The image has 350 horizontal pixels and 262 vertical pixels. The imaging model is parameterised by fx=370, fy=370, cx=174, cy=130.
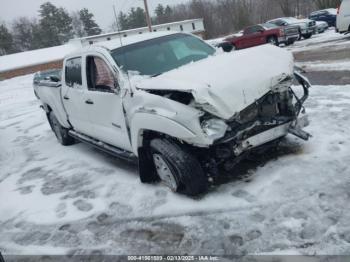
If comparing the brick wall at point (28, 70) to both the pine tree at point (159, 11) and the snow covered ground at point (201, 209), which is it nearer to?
the snow covered ground at point (201, 209)

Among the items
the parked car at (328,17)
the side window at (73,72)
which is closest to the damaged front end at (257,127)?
the side window at (73,72)

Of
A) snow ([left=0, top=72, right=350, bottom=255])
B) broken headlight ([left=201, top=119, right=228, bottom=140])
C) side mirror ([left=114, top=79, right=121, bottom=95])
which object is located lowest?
snow ([left=0, top=72, right=350, bottom=255])

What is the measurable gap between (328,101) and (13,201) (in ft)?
18.4

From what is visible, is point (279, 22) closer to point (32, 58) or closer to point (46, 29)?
point (32, 58)

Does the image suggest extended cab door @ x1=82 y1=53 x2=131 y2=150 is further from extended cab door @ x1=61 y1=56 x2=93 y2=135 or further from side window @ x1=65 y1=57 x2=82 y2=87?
side window @ x1=65 y1=57 x2=82 y2=87

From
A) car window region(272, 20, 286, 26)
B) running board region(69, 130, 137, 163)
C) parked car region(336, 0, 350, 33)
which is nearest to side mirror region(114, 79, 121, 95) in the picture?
running board region(69, 130, 137, 163)

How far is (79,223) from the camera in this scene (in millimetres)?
4168

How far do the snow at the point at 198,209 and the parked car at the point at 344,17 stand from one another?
12489mm

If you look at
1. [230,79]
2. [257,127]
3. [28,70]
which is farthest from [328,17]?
[28,70]

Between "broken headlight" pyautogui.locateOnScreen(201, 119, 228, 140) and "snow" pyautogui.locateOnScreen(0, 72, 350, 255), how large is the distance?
815 millimetres

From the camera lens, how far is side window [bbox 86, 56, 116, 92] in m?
4.86

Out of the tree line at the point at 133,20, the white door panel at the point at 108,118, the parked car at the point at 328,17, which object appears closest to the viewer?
the white door panel at the point at 108,118

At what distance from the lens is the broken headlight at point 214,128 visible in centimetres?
358

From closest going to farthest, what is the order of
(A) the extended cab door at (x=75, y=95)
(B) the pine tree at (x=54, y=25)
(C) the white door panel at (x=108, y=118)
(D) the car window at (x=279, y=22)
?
(C) the white door panel at (x=108, y=118)
(A) the extended cab door at (x=75, y=95)
(D) the car window at (x=279, y=22)
(B) the pine tree at (x=54, y=25)
